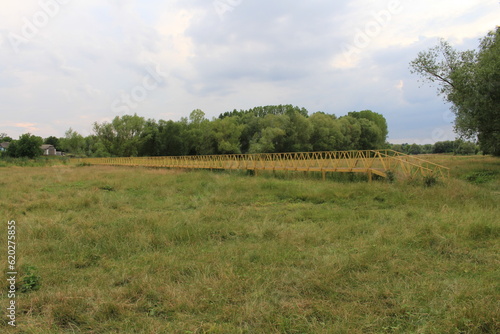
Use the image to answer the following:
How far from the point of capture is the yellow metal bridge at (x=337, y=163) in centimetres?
1220

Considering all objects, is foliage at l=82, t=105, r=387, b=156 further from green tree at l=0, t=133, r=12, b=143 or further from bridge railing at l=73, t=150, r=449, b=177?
green tree at l=0, t=133, r=12, b=143

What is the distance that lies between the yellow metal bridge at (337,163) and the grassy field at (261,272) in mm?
4074

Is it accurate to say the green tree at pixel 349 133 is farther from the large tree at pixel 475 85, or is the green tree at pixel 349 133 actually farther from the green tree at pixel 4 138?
the green tree at pixel 4 138

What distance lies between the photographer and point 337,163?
16141mm

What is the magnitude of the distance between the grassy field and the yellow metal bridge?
4074 millimetres

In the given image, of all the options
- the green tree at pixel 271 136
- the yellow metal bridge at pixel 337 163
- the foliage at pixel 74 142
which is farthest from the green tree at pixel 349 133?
the foliage at pixel 74 142

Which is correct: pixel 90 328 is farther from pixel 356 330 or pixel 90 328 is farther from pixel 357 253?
pixel 357 253

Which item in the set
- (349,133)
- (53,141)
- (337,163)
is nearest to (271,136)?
(349,133)

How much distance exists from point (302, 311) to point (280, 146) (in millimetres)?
43715

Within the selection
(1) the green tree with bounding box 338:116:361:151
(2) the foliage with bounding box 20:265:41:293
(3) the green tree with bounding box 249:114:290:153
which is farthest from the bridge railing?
(1) the green tree with bounding box 338:116:361:151

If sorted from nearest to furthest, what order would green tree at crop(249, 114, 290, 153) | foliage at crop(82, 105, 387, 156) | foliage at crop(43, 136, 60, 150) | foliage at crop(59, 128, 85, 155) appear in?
green tree at crop(249, 114, 290, 153) < foliage at crop(82, 105, 387, 156) < foliage at crop(59, 128, 85, 155) < foliage at crop(43, 136, 60, 150)

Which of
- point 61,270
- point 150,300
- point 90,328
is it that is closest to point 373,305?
point 150,300

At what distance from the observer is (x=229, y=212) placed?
796 centimetres

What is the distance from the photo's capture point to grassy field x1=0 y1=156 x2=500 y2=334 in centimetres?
296
